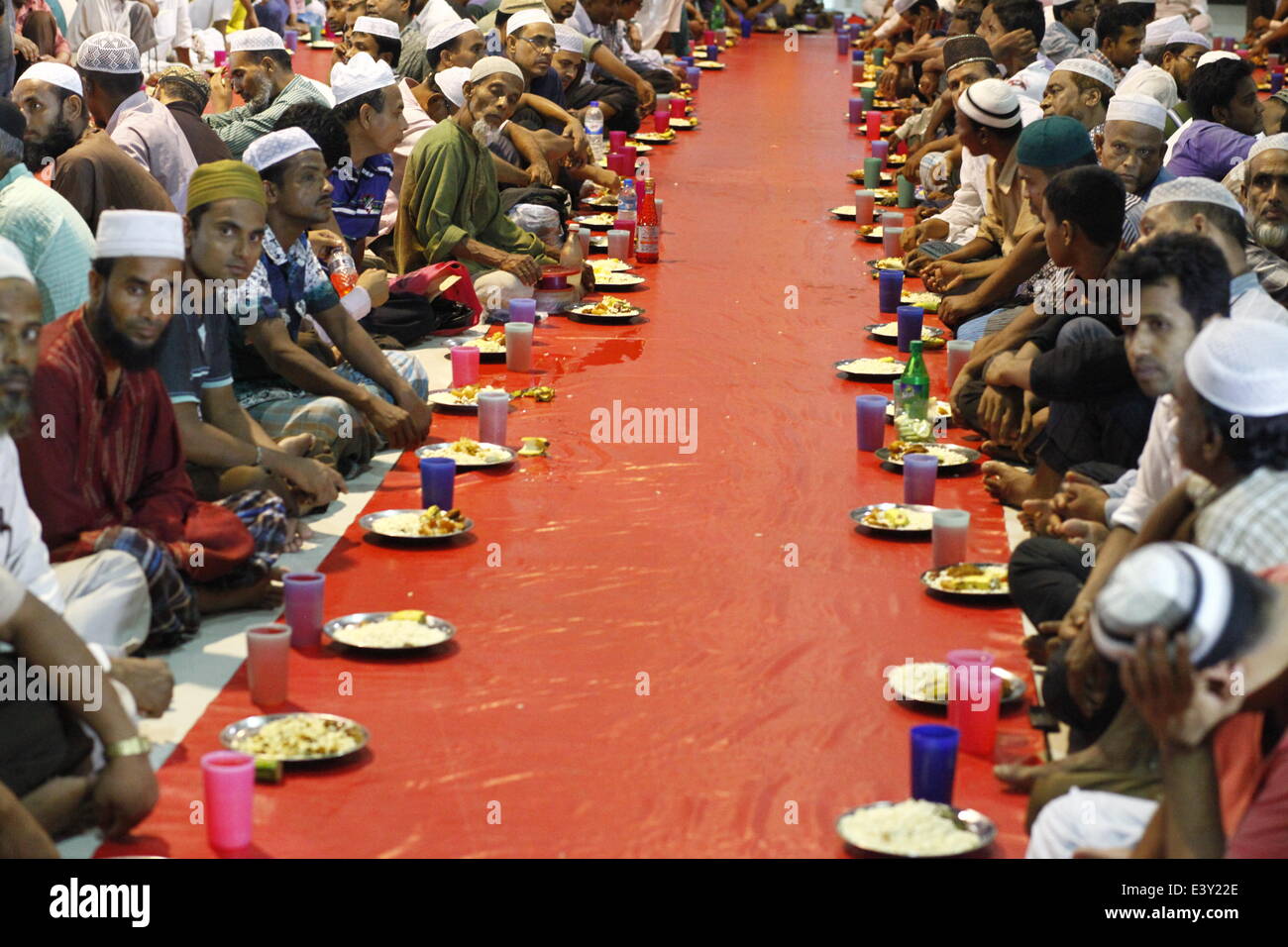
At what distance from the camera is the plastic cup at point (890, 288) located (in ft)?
25.2

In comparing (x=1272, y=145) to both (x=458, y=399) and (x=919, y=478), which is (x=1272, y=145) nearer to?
(x=919, y=478)

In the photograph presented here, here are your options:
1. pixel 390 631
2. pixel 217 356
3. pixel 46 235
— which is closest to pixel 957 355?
pixel 217 356

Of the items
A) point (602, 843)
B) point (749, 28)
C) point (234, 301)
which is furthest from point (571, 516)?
point (749, 28)

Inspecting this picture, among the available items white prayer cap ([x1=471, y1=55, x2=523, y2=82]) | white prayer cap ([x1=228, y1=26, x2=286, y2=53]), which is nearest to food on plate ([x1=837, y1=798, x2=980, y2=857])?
white prayer cap ([x1=471, y1=55, x2=523, y2=82])

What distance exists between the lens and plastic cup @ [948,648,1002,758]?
3.60 metres

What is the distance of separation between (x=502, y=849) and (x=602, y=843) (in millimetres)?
181

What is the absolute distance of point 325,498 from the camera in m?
4.83

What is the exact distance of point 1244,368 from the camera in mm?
2678

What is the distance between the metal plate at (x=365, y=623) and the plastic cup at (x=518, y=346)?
8.37ft

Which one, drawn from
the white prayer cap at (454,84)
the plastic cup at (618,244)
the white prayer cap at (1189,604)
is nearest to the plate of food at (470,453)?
the white prayer cap at (454,84)

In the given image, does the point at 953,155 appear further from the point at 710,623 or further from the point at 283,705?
the point at 283,705

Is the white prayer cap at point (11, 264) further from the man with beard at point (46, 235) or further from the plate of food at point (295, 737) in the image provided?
the man with beard at point (46, 235)

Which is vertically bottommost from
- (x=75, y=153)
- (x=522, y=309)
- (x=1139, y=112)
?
(x=522, y=309)

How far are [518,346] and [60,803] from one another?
374 centimetres
